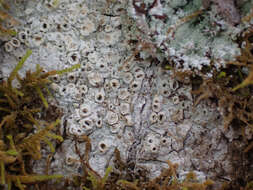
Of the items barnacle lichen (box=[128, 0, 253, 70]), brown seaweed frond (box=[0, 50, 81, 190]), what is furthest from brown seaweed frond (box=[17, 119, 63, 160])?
barnacle lichen (box=[128, 0, 253, 70])

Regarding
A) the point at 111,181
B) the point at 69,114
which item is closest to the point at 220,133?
the point at 111,181

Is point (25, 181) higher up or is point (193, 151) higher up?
point (193, 151)

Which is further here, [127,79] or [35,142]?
[127,79]

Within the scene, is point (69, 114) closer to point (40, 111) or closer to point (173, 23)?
point (40, 111)

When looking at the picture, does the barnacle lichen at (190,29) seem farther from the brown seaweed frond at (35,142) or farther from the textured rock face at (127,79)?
the brown seaweed frond at (35,142)

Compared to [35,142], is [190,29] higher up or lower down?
higher up

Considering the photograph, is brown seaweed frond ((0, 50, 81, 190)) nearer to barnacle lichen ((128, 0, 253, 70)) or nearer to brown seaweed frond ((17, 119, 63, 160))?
brown seaweed frond ((17, 119, 63, 160))

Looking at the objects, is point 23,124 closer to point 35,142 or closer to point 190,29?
point 35,142

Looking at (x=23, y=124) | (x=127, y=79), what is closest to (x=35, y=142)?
(x=23, y=124)

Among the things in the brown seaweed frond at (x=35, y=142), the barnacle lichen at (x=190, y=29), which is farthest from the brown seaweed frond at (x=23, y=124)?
the barnacle lichen at (x=190, y=29)
